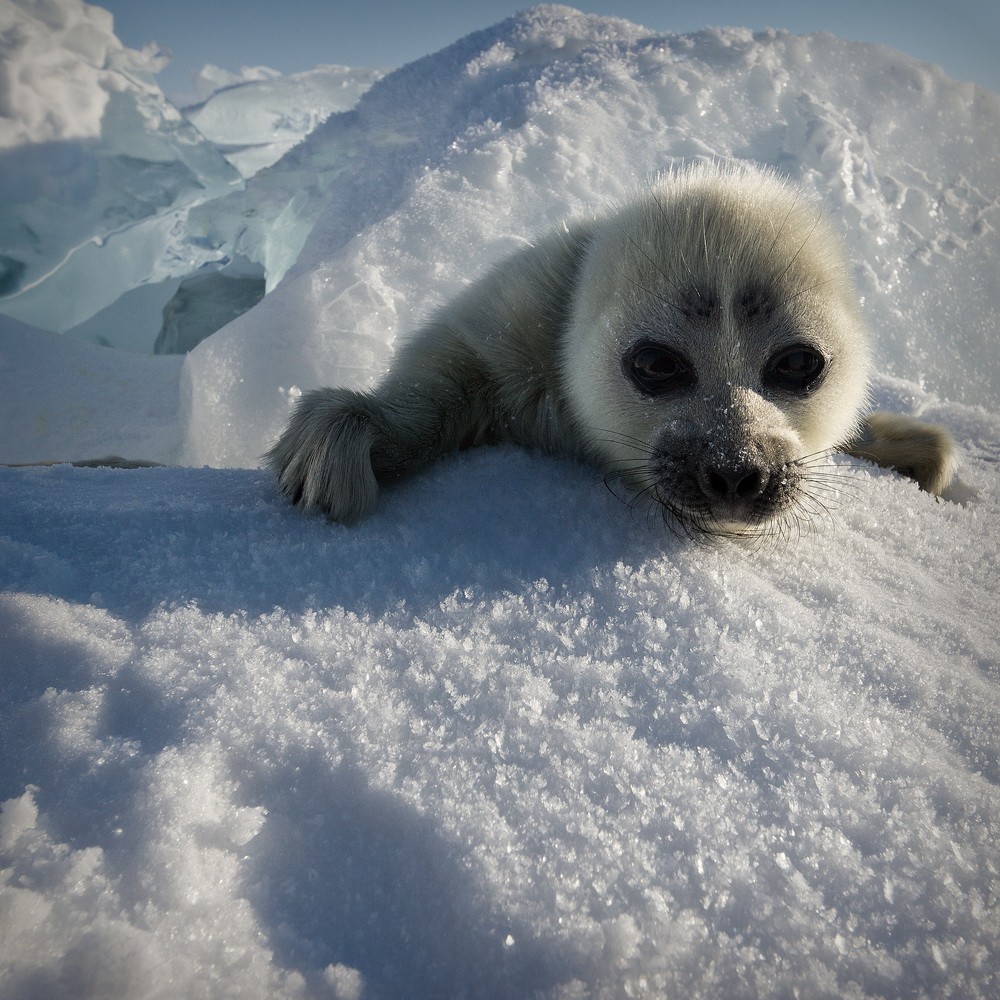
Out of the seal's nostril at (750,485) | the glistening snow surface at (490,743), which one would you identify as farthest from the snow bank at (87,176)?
the seal's nostril at (750,485)

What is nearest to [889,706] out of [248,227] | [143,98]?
[248,227]

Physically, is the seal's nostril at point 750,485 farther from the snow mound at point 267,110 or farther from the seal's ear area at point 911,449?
the snow mound at point 267,110

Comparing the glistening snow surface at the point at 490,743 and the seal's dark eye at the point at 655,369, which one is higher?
the seal's dark eye at the point at 655,369

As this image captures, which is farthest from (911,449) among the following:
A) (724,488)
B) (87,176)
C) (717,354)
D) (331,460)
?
(87,176)

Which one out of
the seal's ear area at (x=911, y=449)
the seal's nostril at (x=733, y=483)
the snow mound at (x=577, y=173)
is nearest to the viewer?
the seal's nostril at (x=733, y=483)

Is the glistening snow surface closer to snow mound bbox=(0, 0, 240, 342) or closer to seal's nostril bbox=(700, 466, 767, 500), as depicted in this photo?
seal's nostril bbox=(700, 466, 767, 500)

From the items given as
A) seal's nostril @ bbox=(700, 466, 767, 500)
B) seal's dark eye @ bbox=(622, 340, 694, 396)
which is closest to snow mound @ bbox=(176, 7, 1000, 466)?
seal's dark eye @ bbox=(622, 340, 694, 396)

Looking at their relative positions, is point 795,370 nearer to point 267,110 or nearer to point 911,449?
point 911,449
